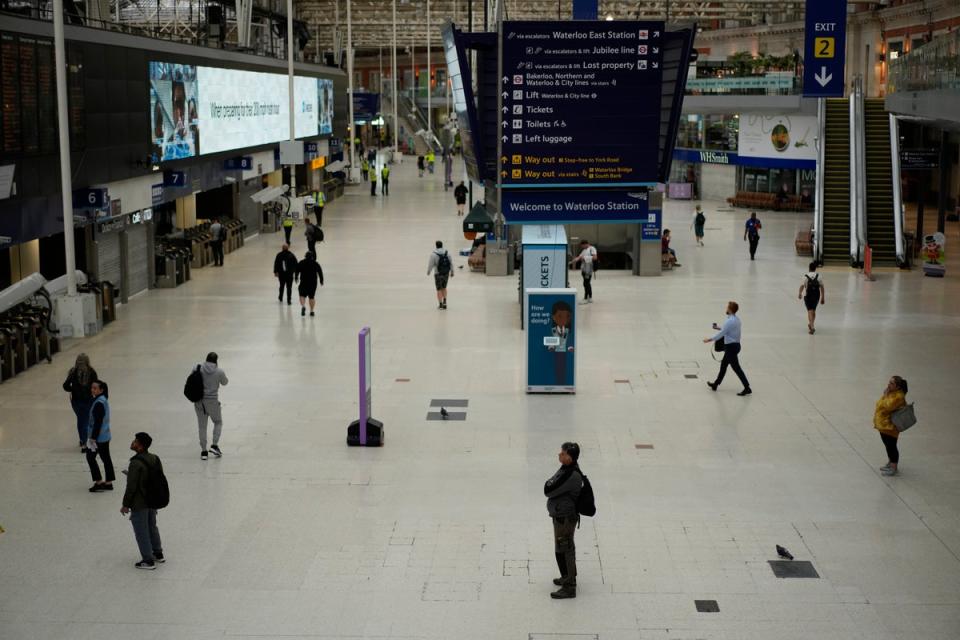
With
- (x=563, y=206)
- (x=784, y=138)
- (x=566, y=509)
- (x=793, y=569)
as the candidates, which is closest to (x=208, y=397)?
(x=566, y=509)

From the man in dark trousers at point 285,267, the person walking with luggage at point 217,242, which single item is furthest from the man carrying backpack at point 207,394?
the person walking with luggage at point 217,242

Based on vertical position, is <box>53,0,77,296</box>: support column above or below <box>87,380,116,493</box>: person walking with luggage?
above

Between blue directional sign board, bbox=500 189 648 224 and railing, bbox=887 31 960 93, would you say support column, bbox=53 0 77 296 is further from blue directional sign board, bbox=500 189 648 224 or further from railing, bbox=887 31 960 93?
railing, bbox=887 31 960 93

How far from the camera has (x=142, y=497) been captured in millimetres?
10836

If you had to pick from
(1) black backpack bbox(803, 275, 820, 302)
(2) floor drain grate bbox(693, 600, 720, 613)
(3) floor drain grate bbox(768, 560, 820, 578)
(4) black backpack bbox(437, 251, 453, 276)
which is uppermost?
(4) black backpack bbox(437, 251, 453, 276)

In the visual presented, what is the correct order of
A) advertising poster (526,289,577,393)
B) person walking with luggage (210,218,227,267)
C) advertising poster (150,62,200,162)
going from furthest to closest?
person walking with luggage (210,218,227,267), advertising poster (150,62,200,162), advertising poster (526,289,577,393)

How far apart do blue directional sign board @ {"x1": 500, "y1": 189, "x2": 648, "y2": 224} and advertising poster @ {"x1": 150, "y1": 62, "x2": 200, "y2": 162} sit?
11748mm

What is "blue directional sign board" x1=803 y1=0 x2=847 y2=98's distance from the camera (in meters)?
29.7

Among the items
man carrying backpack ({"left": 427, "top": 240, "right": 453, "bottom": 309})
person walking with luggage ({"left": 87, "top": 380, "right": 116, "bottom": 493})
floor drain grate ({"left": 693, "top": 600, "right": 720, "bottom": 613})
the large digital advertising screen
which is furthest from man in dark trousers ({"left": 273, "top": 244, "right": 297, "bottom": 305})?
floor drain grate ({"left": 693, "top": 600, "right": 720, "bottom": 613})

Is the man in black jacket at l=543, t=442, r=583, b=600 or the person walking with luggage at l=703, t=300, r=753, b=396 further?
the person walking with luggage at l=703, t=300, r=753, b=396

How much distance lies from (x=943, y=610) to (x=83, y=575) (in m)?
7.25

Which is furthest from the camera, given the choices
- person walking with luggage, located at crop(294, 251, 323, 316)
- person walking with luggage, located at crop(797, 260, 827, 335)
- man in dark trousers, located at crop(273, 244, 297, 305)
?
man in dark trousers, located at crop(273, 244, 297, 305)

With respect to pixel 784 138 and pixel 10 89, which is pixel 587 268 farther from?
pixel 784 138

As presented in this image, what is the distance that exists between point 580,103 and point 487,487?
6.79 m
